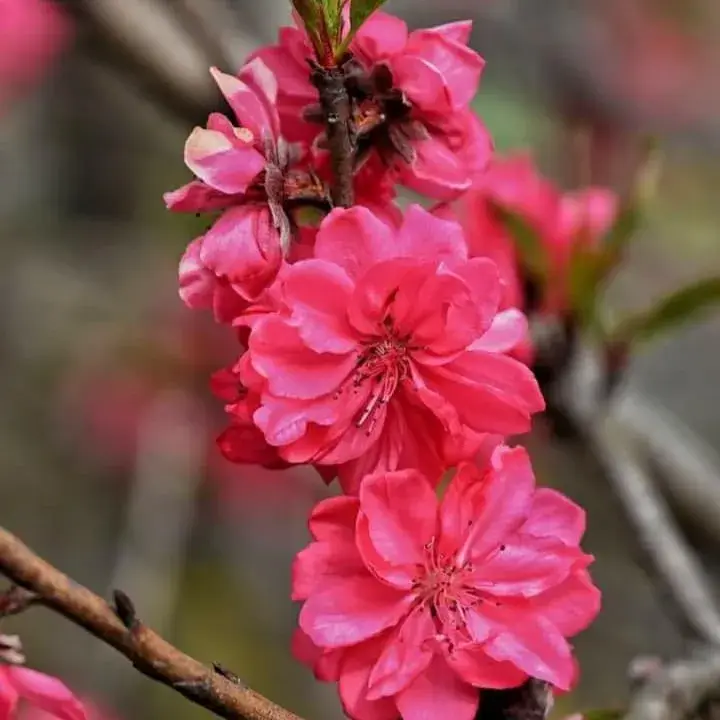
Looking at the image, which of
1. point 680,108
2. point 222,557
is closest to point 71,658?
point 222,557

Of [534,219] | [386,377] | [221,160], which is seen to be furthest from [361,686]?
[534,219]

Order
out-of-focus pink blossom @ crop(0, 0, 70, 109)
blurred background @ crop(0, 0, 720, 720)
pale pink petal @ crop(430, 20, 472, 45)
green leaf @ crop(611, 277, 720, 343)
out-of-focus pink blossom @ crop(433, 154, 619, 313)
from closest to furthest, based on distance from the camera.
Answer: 1. pale pink petal @ crop(430, 20, 472, 45)
2. green leaf @ crop(611, 277, 720, 343)
3. out-of-focus pink blossom @ crop(433, 154, 619, 313)
4. out-of-focus pink blossom @ crop(0, 0, 70, 109)
5. blurred background @ crop(0, 0, 720, 720)

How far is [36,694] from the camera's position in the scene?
53 centimetres

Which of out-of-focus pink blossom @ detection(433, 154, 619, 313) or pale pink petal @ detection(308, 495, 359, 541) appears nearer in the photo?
pale pink petal @ detection(308, 495, 359, 541)

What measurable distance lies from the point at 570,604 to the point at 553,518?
0.14 feet

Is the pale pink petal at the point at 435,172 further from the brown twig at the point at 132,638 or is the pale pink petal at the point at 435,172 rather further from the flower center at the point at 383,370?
the brown twig at the point at 132,638

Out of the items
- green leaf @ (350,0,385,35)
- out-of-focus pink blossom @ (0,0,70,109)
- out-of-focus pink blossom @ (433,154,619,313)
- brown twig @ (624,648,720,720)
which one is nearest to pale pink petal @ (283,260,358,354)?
green leaf @ (350,0,385,35)

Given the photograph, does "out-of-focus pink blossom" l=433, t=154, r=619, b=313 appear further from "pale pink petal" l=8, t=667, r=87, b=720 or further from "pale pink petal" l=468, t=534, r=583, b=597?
"pale pink petal" l=8, t=667, r=87, b=720

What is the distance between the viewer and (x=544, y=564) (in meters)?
0.54

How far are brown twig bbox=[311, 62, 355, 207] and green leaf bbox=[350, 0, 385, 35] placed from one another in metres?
0.02

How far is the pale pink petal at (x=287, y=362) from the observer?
0.50 m

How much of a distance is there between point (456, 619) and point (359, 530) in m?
0.07

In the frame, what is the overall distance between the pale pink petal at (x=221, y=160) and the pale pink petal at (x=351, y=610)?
0.64 ft

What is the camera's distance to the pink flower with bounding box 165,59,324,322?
1.65 ft
